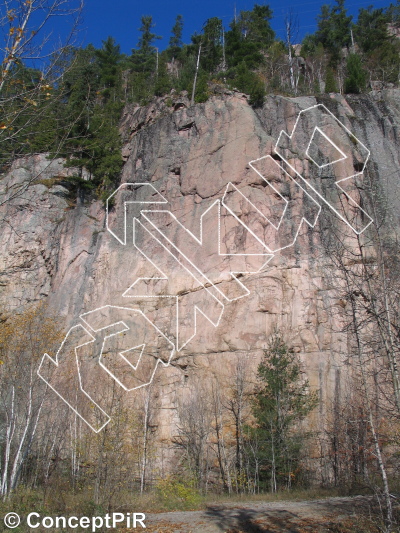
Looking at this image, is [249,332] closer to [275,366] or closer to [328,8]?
[275,366]

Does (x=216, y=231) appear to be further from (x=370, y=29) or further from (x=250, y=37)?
(x=370, y=29)

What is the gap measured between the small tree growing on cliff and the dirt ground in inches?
217

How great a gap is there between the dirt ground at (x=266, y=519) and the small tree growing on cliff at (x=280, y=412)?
18.1 feet

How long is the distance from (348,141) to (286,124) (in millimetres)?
3868

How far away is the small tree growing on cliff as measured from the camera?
18.0 meters

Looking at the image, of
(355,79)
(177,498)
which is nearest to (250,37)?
(355,79)

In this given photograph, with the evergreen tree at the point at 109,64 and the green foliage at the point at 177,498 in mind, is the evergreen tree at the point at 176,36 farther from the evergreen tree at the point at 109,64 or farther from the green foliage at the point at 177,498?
the green foliage at the point at 177,498

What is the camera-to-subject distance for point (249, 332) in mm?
20625

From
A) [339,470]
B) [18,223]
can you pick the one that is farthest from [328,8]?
[339,470]

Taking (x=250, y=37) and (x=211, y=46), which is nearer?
(x=211, y=46)

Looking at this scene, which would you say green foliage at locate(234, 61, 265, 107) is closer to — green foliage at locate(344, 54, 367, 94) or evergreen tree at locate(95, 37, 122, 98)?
green foliage at locate(344, 54, 367, 94)

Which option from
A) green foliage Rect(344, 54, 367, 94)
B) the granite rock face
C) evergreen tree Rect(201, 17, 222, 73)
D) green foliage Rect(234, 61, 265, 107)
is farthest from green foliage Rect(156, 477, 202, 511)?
evergreen tree Rect(201, 17, 222, 73)

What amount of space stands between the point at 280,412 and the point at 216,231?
9716 mm

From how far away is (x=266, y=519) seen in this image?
10086 millimetres
